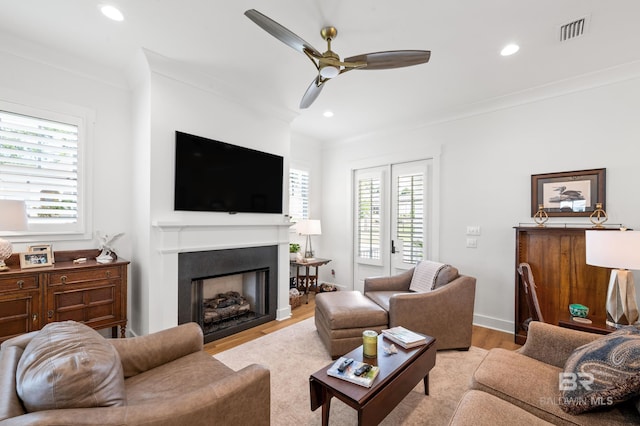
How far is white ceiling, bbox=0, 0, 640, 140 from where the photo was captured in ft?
6.66

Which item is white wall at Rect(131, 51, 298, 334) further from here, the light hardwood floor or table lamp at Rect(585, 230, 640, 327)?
table lamp at Rect(585, 230, 640, 327)

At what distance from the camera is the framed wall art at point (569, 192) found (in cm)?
291

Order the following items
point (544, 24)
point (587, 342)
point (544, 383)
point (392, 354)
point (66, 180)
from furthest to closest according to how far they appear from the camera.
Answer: point (66, 180) < point (544, 24) < point (392, 354) < point (587, 342) < point (544, 383)

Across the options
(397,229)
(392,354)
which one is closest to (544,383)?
(392,354)

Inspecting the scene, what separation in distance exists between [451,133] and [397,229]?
1625 mm

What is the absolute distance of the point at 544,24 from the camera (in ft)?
7.11

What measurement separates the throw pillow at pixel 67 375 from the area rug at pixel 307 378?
1180mm

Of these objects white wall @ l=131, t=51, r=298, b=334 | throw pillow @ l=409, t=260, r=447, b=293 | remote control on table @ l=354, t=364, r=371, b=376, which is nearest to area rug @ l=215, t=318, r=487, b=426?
remote control on table @ l=354, t=364, r=371, b=376

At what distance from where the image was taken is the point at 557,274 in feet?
9.71

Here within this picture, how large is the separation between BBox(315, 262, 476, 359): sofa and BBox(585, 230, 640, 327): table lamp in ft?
3.37

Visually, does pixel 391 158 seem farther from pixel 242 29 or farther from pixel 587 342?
pixel 587 342

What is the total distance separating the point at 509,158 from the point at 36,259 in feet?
16.6

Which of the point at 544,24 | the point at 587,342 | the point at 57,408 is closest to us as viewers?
the point at 57,408

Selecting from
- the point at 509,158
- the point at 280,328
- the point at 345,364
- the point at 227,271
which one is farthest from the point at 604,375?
the point at 227,271
